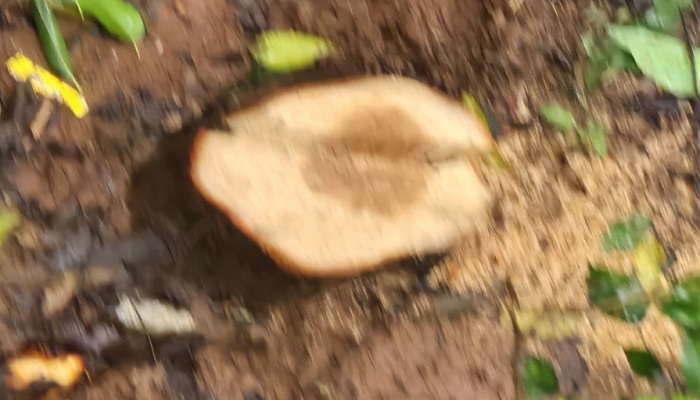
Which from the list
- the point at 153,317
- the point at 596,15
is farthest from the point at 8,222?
the point at 596,15

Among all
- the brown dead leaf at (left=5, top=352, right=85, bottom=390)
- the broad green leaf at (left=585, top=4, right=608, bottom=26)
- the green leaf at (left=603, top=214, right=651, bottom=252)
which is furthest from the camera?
the broad green leaf at (left=585, top=4, right=608, bottom=26)

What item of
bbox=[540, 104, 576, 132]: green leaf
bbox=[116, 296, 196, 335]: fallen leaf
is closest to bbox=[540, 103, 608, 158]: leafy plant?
bbox=[540, 104, 576, 132]: green leaf

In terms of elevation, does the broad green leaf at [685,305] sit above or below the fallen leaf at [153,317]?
above

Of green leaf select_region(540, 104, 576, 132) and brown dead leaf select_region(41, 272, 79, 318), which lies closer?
brown dead leaf select_region(41, 272, 79, 318)

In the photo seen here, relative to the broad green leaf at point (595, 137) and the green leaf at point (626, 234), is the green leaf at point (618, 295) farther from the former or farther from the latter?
the broad green leaf at point (595, 137)

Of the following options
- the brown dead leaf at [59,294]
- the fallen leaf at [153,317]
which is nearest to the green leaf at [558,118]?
the fallen leaf at [153,317]

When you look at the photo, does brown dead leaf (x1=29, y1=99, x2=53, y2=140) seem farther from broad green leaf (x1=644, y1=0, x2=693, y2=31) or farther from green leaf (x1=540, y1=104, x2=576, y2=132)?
broad green leaf (x1=644, y1=0, x2=693, y2=31)

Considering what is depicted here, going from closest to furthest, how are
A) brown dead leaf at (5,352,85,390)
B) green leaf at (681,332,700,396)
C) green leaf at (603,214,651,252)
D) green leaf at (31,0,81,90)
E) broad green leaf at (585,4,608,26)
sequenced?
1. green leaf at (681,332,700,396)
2. green leaf at (603,214,651,252)
3. brown dead leaf at (5,352,85,390)
4. green leaf at (31,0,81,90)
5. broad green leaf at (585,4,608,26)
